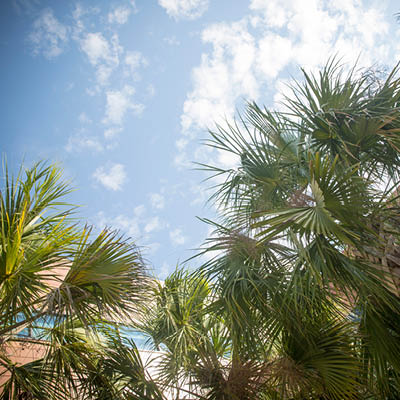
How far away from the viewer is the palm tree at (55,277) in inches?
98.2

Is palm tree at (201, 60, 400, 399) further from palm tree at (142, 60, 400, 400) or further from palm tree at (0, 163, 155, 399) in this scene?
palm tree at (0, 163, 155, 399)

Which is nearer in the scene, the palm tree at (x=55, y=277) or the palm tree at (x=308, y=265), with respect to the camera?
the palm tree at (x=55, y=277)

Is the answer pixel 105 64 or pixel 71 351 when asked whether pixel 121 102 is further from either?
pixel 71 351

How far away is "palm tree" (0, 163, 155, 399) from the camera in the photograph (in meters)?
2.49

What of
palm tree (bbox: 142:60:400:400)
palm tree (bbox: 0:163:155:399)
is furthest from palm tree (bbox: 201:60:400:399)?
palm tree (bbox: 0:163:155:399)

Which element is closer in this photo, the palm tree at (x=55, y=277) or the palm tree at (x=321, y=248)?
the palm tree at (x=55, y=277)

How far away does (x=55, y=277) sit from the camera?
100 inches

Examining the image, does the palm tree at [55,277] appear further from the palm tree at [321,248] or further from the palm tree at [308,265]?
the palm tree at [321,248]

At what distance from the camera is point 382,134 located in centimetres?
296

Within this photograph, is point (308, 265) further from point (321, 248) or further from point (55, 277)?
point (55, 277)

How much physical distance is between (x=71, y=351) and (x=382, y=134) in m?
3.64

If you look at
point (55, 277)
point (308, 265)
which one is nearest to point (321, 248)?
point (308, 265)

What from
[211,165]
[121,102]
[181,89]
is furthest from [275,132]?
[121,102]

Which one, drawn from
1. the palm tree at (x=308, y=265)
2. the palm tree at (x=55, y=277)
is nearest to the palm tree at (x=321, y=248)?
the palm tree at (x=308, y=265)
